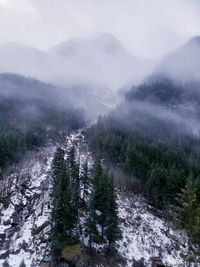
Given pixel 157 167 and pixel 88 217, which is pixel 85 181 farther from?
pixel 157 167

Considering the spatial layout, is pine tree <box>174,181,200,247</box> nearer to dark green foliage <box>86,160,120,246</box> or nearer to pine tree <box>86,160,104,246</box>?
dark green foliage <box>86,160,120,246</box>

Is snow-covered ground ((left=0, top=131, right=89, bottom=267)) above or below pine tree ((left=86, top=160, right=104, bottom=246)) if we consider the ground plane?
below

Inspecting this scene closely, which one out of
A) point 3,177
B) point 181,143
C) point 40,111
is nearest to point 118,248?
point 3,177

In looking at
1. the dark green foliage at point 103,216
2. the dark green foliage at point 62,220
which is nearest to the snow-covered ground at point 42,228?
the dark green foliage at point 103,216

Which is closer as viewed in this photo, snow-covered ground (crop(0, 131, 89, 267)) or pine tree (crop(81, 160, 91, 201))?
snow-covered ground (crop(0, 131, 89, 267))

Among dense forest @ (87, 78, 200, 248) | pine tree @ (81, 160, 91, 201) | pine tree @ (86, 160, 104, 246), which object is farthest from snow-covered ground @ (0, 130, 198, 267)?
pine tree @ (81, 160, 91, 201)

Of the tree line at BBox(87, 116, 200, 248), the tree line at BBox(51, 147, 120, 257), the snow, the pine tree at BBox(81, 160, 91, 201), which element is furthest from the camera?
the pine tree at BBox(81, 160, 91, 201)

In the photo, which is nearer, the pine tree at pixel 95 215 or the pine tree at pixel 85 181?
the pine tree at pixel 95 215

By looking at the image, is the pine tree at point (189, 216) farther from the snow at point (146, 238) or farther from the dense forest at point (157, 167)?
the snow at point (146, 238)

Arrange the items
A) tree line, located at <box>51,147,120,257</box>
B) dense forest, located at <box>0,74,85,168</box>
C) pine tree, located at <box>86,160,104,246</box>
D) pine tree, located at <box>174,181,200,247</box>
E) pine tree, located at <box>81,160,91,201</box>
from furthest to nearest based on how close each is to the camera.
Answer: dense forest, located at <box>0,74,85,168</box>, pine tree, located at <box>81,160,91,201</box>, pine tree, located at <box>174,181,200,247</box>, pine tree, located at <box>86,160,104,246</box>, tree line, located at <box>51,147,120,257</box>
